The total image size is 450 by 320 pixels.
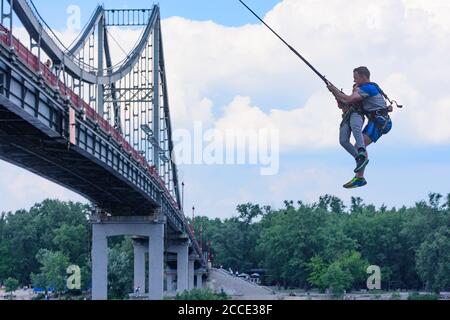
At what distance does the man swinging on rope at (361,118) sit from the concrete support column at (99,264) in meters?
48.1

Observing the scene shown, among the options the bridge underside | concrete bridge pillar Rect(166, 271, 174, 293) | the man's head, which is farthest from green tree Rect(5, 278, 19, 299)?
the man's head

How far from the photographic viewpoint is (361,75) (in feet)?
41.5

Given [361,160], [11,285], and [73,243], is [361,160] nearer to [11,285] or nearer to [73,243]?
[11,285]

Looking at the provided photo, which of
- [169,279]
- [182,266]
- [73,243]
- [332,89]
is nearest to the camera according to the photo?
[332,89]

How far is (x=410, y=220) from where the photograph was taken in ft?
282

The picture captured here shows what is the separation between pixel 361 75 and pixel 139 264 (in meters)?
67.0

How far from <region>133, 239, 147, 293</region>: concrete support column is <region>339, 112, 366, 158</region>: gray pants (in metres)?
58.1

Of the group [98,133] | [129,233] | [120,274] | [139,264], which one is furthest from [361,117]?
[120,274]

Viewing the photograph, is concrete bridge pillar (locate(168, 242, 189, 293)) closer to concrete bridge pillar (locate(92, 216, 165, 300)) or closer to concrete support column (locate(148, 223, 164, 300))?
concrete support column (locate(148, 223, 164, 300))
